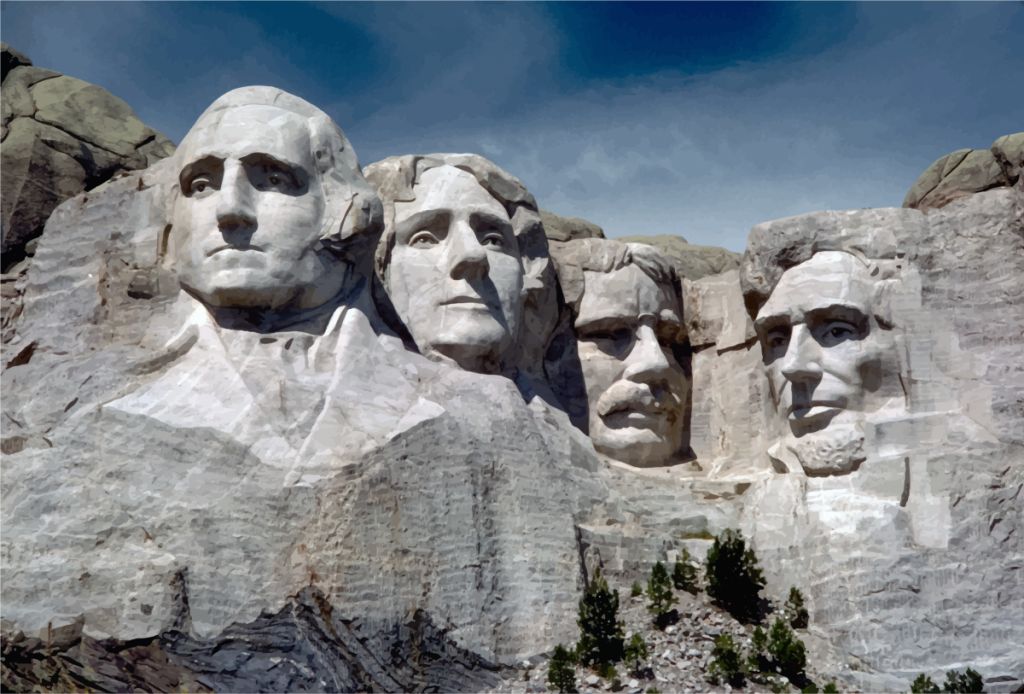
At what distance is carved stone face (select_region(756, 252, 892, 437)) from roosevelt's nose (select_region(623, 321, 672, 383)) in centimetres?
103

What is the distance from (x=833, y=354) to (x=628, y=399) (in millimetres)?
1754

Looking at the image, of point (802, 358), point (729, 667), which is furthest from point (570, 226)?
point (729, 667)

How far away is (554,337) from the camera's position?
381 inches

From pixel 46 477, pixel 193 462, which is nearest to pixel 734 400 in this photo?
pixel 193 462

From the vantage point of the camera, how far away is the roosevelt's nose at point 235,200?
25.1 feet

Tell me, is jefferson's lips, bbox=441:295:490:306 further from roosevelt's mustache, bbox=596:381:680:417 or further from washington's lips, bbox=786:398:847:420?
washington's lips, bbox=786:398:847:420

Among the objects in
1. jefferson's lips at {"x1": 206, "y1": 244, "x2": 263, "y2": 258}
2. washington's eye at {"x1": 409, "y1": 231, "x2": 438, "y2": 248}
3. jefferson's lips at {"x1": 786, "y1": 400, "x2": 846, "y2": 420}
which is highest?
washington's eye at {"x1": 409, "y1": 231, "x2": 438, "y2": 248}

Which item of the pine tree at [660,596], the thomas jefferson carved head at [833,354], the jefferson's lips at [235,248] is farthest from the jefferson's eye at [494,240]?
the pine tree at [660,596]

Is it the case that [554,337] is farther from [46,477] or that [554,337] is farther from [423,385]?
[46,477]

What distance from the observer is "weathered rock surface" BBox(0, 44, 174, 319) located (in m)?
10.8

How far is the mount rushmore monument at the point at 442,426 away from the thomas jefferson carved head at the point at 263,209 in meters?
0.03

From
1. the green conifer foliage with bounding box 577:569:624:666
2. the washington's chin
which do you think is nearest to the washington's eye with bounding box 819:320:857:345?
the washington's chin

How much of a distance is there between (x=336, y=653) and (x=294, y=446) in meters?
1.39

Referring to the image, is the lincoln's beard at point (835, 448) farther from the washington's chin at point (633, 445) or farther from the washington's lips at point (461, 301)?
the washington's lips at point (461, 301)
